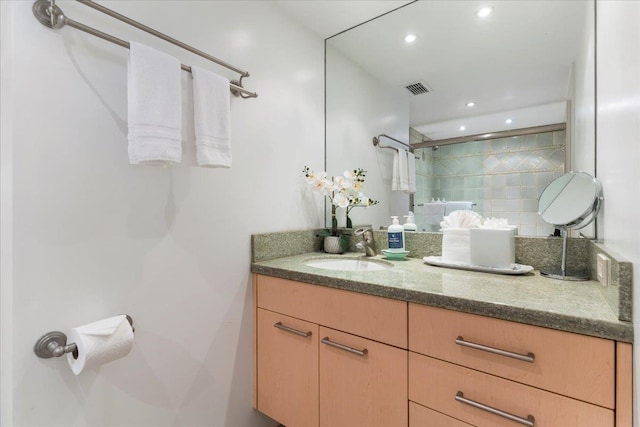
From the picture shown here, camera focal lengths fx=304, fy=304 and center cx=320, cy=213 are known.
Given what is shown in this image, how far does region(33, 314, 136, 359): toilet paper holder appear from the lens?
833mm

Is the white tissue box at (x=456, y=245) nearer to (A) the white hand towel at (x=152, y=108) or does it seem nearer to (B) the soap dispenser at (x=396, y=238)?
(B) the soap dispenser at (x=396, y=238)

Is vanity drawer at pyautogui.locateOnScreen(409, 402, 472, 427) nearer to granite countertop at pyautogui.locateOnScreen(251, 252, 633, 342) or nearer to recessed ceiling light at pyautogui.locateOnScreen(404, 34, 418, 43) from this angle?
granite countertop at pyautogui.locateOnScreen(251, 252, 633, 342)

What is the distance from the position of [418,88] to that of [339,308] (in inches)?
49.7

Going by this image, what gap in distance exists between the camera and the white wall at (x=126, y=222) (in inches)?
32.4

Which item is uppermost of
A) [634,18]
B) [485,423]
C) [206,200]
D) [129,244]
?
[634,18]

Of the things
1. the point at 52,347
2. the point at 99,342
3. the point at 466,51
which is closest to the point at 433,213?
the point at 466,51

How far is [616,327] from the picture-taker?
667mm

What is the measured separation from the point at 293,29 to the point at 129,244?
143 centimetres

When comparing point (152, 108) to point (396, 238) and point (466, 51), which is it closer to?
point (396, 238)

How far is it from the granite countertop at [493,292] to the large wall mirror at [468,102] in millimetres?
376

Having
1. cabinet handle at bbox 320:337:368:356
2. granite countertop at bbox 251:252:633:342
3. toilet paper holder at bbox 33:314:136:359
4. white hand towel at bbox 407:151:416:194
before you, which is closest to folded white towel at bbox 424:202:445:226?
white hand towel at bbox 407:151:416:194

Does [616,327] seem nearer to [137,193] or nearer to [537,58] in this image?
[537,58]

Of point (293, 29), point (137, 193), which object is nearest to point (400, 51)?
point (293, 29)

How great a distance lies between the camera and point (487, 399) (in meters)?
0.83
